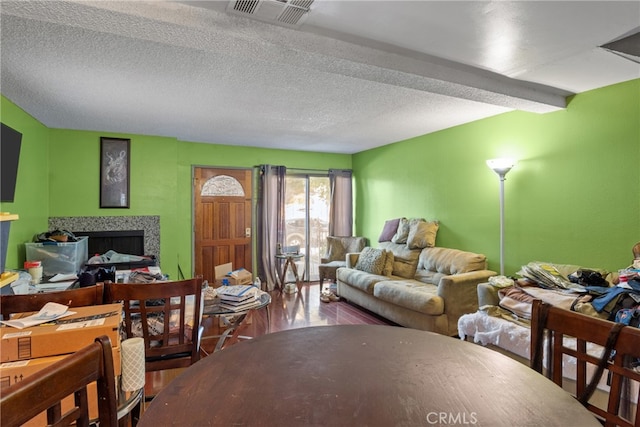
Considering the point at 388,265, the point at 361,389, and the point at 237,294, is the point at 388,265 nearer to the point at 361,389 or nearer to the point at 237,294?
the point at 237,294

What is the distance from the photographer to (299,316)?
4.18m

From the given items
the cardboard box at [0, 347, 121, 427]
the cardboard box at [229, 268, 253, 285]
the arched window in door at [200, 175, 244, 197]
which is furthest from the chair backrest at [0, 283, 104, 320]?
the arched window in door at [200, 175, 244, 197]

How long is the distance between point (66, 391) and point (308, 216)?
547cm

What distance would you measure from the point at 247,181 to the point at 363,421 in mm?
5164

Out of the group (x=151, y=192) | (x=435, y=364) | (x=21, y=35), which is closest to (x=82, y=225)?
(x=151, y=192)

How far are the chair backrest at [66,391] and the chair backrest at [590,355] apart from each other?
1.46 meters

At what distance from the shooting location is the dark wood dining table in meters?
0.81

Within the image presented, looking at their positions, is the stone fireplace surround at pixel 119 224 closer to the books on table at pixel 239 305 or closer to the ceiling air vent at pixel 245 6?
the books on table at pixel 239 305

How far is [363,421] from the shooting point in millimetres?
797

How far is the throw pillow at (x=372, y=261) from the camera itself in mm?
4422

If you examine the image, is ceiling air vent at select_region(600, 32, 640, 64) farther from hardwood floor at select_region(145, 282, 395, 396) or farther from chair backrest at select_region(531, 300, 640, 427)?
hardwood floor at select_region(145, 282, 395, 396)

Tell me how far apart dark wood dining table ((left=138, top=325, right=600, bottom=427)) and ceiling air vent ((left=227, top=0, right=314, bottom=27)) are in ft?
5.15

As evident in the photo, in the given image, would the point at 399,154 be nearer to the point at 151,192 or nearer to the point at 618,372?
the point at 151,192

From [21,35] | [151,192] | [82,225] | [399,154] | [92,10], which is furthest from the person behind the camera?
[399,154]
